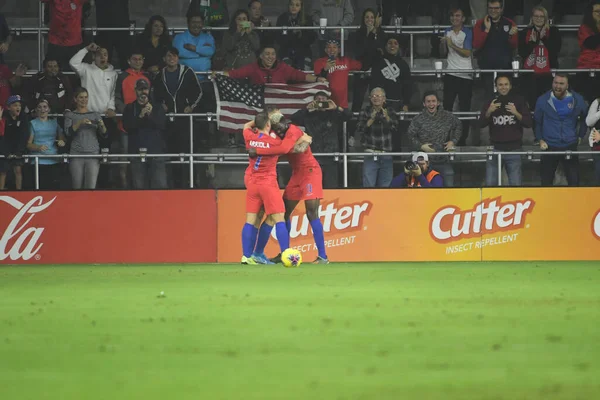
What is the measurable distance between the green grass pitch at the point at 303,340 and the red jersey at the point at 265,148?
12.6ft

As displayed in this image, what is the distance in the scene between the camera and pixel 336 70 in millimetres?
21078

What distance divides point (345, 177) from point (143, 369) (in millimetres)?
14985

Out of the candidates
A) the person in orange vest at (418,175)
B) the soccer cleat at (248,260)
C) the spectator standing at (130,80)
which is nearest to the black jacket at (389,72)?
the person in orange vest at (418,175)

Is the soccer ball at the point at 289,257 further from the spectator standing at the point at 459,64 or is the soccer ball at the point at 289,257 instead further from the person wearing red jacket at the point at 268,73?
the spectator standing at the point at 459,64

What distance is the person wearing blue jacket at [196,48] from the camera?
861 inches

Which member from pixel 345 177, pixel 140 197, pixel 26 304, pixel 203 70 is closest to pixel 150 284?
pixel 26 304

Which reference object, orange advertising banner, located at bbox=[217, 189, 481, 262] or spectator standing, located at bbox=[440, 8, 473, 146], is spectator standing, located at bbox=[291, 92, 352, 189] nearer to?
orange advertising banner, located at bbox=[217, 189, 481, 262]

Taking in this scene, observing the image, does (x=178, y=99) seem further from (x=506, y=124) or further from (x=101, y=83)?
(x=506, y=124)

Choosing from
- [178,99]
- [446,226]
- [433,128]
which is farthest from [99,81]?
[446,226]

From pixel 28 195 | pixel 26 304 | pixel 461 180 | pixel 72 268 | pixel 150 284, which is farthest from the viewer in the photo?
pixel 461 180

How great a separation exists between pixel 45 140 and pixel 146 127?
190 cm

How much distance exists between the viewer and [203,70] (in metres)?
22.0

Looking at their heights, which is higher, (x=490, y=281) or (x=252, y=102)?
(x=252, y=102)

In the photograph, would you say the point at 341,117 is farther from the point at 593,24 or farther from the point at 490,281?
the point at 490,281
